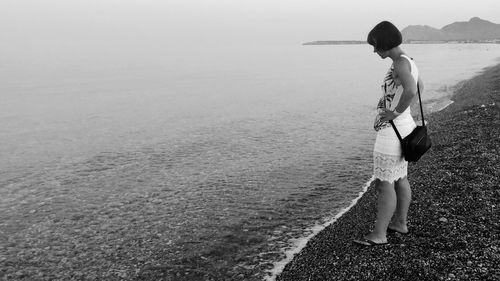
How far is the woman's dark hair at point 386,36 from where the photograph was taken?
20.4 feet

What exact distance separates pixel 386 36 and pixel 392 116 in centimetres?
119

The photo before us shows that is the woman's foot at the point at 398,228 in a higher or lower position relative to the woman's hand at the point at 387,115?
lower

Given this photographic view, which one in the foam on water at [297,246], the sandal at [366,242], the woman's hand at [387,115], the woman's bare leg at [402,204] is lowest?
the foam on water at [297,246]

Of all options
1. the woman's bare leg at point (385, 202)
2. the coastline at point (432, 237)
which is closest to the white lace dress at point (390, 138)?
the woman's bare leg at point (385, 202)

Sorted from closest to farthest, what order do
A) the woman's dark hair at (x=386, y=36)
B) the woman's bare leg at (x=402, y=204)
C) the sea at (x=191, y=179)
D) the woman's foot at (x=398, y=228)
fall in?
1. the woman's dark hair at (x=386, y=36)
2. the woman's bare leg at (x=402, y=204)
3. the woman's foot at (x=398, y=228)
4. the sea at (x=191, y=179)

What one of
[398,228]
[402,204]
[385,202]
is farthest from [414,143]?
[398,228]

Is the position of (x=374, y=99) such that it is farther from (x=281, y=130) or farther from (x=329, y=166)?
(x=329, y=166)

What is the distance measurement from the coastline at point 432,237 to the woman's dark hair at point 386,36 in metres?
3.31

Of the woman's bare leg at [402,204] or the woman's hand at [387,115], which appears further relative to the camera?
the woman's bare leg at [402,204]

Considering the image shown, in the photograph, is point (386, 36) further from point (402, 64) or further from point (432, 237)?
point (432, 237)

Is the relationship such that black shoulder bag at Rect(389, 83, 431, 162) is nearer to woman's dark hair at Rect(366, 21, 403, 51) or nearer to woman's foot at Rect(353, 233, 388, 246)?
woman's dark hair at Rect(366, 21, 403, 51)

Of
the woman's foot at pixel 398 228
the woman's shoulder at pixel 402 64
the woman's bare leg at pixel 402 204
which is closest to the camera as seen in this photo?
the woman's shoulder at pixel 402 64

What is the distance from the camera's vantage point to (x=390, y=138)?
640 cm

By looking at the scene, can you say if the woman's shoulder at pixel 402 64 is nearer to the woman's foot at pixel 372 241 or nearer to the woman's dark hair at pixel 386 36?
the woman's dark hair at pixel 386 36
